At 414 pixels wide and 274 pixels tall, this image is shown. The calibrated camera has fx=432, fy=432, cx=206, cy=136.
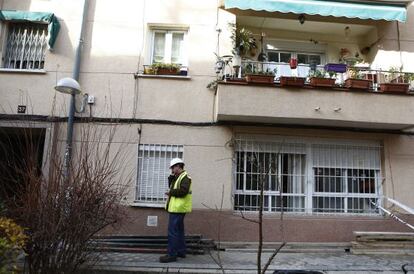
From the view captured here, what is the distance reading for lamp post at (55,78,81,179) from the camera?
21.2ft

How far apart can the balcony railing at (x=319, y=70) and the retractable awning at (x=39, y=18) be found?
12.4ft

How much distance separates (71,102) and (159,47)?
2476 millimetres

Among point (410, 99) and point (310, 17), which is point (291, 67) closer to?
point (310, 17)

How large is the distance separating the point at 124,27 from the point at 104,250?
18.2 ft

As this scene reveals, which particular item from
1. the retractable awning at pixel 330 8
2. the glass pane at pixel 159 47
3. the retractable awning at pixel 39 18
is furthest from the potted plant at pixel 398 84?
the retractable awning at pixel 39 18

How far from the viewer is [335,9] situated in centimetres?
964

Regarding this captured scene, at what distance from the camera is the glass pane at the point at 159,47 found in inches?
404

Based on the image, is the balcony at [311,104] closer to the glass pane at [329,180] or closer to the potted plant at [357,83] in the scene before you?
the potted plant at [357,83]

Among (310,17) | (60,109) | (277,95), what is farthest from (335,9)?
(60,109)

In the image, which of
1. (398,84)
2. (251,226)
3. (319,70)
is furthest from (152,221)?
(398,84)

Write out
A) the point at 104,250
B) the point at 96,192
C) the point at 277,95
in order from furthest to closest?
the point at 277,95
the point at 104,250
the point at 96,192

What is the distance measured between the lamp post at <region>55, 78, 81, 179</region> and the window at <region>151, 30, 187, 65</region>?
225cm

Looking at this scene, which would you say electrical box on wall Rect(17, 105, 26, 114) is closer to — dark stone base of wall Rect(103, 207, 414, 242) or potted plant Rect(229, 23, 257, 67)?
dark stone base of wall Rect(103, 207, 414, 242)

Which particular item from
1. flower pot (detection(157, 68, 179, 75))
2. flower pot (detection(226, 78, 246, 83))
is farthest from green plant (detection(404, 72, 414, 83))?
flower pot (detection(157, 68, 179, 75))
